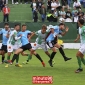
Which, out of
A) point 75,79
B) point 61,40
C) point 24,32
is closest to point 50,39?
point 24,32

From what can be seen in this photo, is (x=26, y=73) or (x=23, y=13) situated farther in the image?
(x=23, y=13)

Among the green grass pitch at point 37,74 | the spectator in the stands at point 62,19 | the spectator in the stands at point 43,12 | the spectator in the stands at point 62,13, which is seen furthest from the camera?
the spectator in the stands at point 43,12

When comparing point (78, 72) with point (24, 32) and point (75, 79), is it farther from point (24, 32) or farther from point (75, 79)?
point (24, 32)

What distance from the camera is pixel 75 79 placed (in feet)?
46.1

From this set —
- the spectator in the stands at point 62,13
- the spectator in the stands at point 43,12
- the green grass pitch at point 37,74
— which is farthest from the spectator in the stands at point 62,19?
the green grass pitch at point 37,74

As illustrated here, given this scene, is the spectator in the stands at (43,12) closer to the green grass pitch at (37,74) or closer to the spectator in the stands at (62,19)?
the spectator in the stands at (62,19)

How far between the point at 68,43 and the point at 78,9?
619cm

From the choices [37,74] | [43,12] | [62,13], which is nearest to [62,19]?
[62,13]

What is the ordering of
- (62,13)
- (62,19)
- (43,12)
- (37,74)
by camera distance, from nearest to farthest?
(37,74) < (62,19) < (62,13) < (43,12)

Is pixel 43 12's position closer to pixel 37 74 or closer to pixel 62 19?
pixel 62 19

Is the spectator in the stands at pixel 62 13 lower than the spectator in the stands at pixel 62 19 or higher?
Answer: higher

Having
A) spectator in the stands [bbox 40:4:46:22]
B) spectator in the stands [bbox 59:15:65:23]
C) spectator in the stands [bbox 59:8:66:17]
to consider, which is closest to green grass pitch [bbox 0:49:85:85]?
spectator in the stands [bbox 59:15:65:23]

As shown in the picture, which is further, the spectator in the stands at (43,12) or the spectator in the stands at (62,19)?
the spectator in the stands at (43,12)

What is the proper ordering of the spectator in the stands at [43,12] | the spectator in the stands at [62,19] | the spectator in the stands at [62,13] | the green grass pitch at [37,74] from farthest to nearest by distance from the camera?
the spectator in the stands at [43,12] < the spectator in the stands at [62,13] < the spectator in the stands at [62,19] < the green grass pitch at [37,74]
